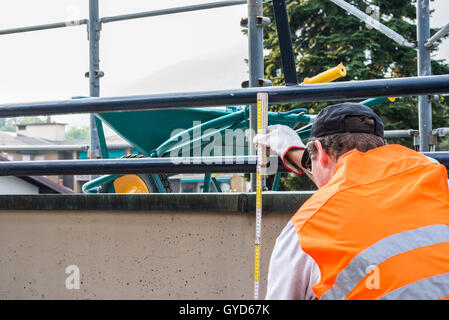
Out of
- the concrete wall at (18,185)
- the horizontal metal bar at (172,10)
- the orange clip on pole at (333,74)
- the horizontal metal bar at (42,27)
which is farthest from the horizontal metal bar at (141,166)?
the concrete wall at (18,185)

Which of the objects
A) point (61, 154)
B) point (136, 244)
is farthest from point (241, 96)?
point (61, 154)

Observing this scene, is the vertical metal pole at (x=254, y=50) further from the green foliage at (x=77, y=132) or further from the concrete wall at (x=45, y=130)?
the green foliage at (x=77, y=132)

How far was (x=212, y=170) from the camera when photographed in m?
1.62

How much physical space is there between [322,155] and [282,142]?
36cm

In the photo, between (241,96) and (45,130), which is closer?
(241,96)

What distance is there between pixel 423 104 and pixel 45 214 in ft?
11.5

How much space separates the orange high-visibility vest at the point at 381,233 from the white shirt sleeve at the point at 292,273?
0.14ft

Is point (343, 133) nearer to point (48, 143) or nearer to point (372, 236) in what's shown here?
point (372, 236)

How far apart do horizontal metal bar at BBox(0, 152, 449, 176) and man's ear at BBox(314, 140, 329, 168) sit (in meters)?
0.48

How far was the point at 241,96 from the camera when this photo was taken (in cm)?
150

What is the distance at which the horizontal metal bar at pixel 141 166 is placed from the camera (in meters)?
1.59

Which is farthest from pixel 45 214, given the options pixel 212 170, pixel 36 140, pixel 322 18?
pixel 36 140

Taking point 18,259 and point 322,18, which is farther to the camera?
point 322,18
